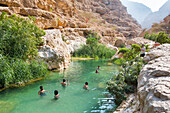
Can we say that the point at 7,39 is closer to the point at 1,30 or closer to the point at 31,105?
the point at 1,30

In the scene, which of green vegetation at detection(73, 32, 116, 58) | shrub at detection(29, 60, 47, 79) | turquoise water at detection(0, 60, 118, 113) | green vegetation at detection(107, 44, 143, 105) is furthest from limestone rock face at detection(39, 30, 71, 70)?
green vegetation at detection(73, 32, 116, 58)

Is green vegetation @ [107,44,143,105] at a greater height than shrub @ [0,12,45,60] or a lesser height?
lesser

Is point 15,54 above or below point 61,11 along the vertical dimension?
below

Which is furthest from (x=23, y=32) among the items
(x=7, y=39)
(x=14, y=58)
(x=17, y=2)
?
(x=17, y=2)

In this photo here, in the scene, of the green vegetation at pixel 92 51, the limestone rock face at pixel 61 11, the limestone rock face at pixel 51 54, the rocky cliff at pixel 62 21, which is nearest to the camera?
the limestone rock face at pixel 51 54

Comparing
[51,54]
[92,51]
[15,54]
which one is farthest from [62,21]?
[15,54]

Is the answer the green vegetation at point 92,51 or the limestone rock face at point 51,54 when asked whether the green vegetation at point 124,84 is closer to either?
the limestone rock face at point 51,54

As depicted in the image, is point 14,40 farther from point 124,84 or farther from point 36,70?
point 124,84

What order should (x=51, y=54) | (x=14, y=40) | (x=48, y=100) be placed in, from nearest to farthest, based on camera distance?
(x=48, y=100), (x=14, y=40), (x=51, y=54)

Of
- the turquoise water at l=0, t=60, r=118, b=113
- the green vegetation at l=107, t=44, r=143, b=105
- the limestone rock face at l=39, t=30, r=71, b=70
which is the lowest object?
the turquoise water at l=0, t=60, r=118, b=113

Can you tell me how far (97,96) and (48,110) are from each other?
3.41 m

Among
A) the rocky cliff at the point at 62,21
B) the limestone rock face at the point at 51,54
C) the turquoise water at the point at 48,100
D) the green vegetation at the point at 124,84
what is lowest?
the turquoise water at the point at 48,100

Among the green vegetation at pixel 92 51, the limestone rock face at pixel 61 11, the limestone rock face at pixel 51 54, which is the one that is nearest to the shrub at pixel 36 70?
the limestone rock face at pixel 51 54

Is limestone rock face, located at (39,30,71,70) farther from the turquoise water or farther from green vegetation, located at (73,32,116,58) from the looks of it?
green vegetation, located at (73,32,116,58)
